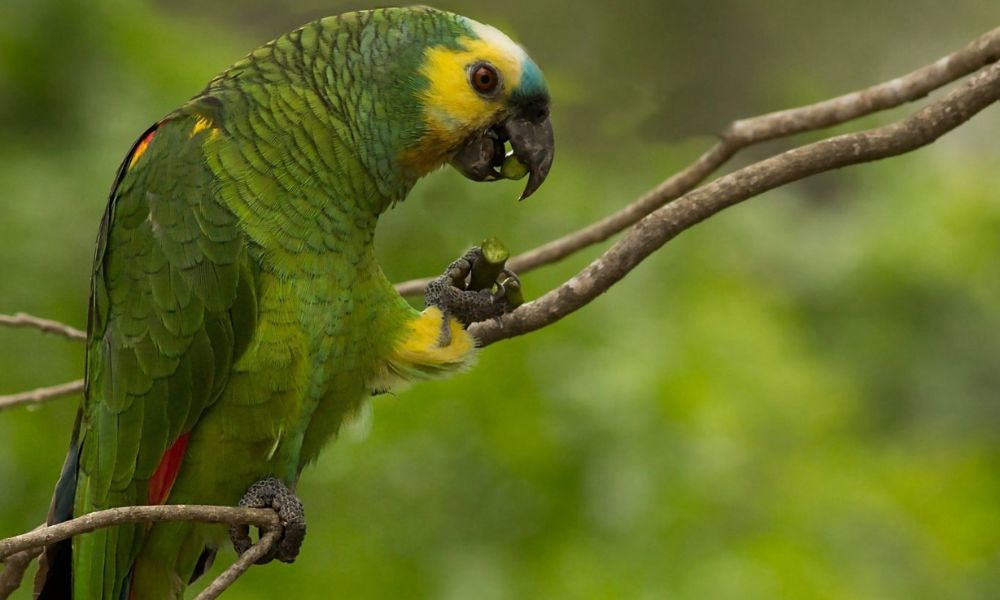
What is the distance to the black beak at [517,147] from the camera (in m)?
2.14

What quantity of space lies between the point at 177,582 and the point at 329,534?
32.2 inches

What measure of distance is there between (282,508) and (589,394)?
1.18 metres

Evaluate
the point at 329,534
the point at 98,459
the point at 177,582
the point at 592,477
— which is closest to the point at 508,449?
the point at 592,477

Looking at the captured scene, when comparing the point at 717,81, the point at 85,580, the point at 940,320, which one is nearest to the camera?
the point at 85,580

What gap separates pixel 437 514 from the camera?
3.09 m

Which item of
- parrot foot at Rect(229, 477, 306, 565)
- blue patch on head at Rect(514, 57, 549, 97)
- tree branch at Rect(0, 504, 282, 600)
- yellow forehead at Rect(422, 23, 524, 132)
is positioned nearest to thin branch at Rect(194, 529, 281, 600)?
tree branch at Rect(0, 504, 282, 600)

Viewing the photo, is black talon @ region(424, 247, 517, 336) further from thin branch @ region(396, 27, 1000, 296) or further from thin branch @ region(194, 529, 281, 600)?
thin branch @ region(194, 529, 281, 600)

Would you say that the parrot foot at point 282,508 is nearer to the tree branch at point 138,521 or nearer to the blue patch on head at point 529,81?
the tree branch at point 138,521

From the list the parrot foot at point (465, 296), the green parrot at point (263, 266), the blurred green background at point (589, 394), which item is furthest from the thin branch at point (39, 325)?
the parrot foot at point (465, 296)

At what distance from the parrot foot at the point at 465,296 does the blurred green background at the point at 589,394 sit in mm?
260

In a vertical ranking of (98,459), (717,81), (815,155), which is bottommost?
(98,459)

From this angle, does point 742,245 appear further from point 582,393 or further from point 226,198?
point 226,198

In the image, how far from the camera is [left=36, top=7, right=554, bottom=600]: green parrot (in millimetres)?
1999

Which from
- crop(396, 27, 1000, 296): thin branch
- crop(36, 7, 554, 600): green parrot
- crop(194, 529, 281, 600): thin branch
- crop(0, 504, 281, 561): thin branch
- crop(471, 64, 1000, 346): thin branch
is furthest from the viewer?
crop(396, 27, 1000, 296): thin branch
